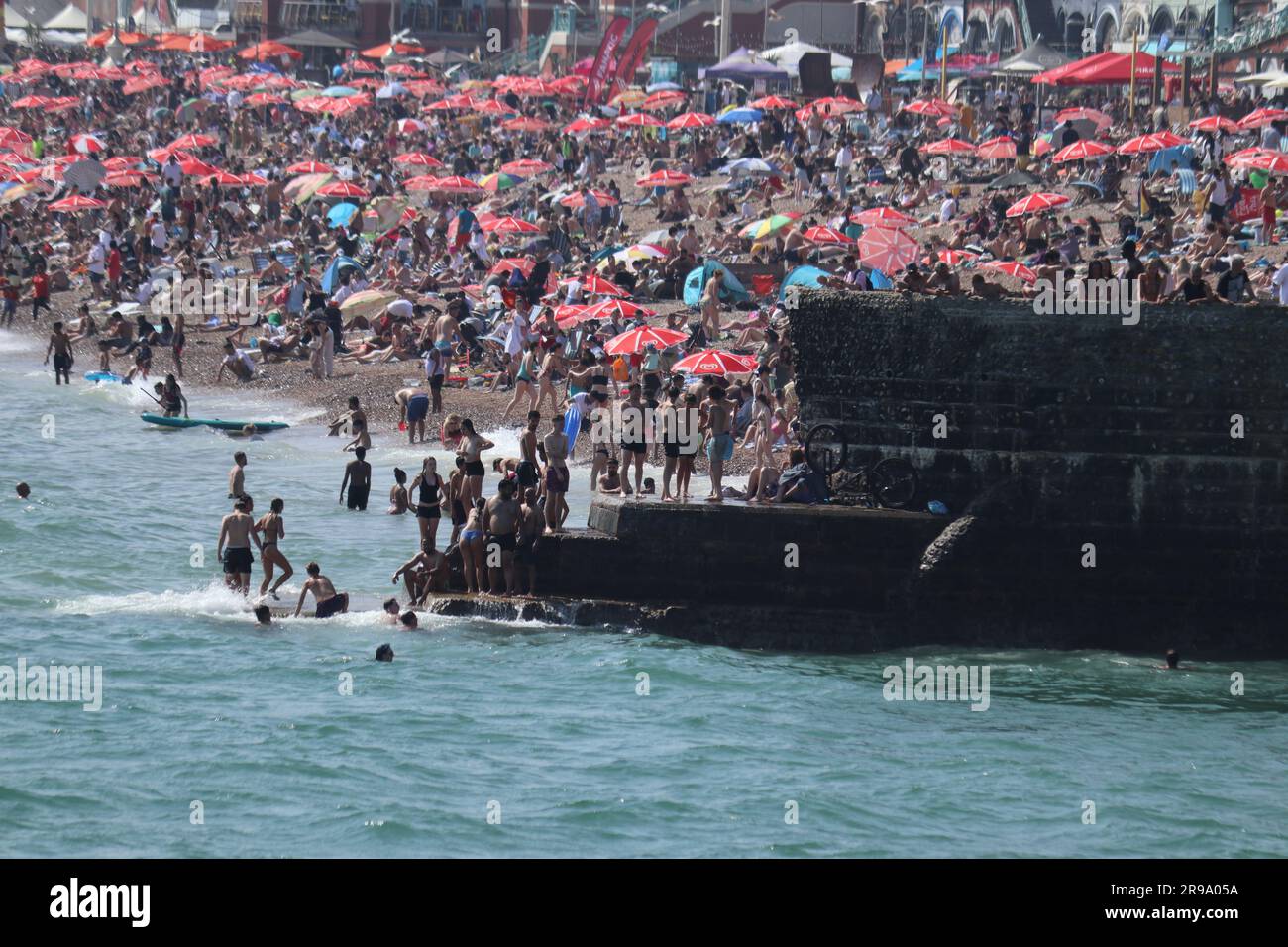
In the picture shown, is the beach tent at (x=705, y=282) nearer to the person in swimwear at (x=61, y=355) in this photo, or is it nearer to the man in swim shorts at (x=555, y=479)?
the man in swim shorts at (x=555, y=479)

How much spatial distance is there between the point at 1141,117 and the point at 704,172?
10.0 metres

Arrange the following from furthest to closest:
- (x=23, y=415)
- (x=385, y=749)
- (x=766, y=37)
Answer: (x=766, y=37) → (x=23, y=415) → (x=385, y=749)

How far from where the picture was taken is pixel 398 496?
26016 millimetres

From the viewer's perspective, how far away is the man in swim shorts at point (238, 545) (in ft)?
70.1

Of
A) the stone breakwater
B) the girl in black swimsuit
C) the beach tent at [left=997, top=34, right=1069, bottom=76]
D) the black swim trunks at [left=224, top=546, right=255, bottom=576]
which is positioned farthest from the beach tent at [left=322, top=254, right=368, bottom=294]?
the stone breakwater

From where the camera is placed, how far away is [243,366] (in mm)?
35438

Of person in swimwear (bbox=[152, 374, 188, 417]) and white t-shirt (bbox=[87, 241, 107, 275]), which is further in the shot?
white t-shirt (bbox=[87, 241, 107, 275])

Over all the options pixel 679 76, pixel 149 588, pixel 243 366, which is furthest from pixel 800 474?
pixel 679 76

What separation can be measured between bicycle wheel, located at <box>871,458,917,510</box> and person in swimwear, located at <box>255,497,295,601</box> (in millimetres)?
6537

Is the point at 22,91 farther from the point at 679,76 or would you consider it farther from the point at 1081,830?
the point at 1081,830

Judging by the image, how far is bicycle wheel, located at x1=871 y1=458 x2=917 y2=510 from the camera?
20.1 metres

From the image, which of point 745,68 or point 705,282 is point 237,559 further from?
point 745,68

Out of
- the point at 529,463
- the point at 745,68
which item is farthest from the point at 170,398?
the point at 745,68

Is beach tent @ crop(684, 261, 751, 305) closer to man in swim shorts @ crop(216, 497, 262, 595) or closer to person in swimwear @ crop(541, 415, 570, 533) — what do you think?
person in swimwear @ crop(541, 415, 570, 533)
